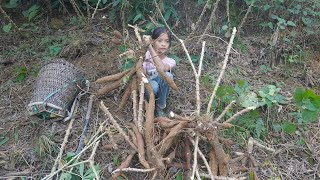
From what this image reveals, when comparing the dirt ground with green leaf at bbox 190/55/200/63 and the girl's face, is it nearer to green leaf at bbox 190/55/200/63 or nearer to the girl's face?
green leaf at bbox 190/55/200/63

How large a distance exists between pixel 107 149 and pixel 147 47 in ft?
2.55

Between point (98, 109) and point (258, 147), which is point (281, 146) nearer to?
point (258, 147)

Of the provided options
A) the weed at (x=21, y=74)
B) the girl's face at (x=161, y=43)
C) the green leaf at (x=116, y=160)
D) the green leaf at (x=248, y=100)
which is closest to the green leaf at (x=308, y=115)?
the green leaf at (x=248, y=100)

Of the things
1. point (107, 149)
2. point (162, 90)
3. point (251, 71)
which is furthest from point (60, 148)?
point (251, 71)

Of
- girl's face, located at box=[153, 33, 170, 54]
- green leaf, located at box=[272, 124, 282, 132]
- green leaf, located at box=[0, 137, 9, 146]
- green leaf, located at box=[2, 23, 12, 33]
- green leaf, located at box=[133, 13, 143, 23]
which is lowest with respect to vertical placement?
green leaf, located at box=[272, 124, 282, 132]

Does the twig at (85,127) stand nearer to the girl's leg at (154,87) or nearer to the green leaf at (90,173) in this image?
the green leaf at (90,173)

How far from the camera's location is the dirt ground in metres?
2.67

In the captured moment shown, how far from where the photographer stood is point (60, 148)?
2693mm

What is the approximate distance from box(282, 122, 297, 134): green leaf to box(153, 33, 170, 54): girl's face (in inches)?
43.1

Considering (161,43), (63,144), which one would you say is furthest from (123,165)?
(161,43)

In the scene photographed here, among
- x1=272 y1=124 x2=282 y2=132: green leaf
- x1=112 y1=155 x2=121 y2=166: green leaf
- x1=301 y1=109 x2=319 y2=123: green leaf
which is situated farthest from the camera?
x1=272 y1=124 x2=282 y2=132: green leaf

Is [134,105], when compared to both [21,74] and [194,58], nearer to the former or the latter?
[194,58]

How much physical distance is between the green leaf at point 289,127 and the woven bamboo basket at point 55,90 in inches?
63.8

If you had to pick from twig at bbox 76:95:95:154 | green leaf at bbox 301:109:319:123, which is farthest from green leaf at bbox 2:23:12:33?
green leaf at bbox 301:109:319:123
